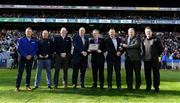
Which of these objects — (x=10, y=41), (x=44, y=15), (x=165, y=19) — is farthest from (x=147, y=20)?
(x=10, y=41)

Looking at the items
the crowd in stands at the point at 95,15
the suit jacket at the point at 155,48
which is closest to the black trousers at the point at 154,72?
the suit jacket at the point at 155,48

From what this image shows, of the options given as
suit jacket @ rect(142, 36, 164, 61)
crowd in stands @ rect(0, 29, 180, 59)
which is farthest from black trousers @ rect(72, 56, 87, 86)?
crowd in stands @ rect(0, 29, 180, 59)

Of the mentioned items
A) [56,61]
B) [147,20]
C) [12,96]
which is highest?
[147,20]

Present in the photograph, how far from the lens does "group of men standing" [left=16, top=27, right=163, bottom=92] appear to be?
1323 centimetres

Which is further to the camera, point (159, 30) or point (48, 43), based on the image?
point (159, 30)

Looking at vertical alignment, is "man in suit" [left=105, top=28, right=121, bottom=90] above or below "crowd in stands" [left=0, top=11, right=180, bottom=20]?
below

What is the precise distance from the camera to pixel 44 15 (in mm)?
50156

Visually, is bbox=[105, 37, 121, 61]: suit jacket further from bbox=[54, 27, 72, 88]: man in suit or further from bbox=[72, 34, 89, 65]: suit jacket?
bbox=[54, 27, 72, 88]: man in suit

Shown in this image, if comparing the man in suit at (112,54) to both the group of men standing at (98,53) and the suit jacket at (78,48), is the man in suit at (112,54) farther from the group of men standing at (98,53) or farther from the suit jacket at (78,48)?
the suit jacket at (78,48)

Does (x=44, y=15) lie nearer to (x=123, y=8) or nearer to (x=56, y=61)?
(x=123, y=8)

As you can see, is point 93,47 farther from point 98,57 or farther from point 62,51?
point 62,51

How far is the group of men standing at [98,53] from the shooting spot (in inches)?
521

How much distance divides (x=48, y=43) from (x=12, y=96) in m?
2.69

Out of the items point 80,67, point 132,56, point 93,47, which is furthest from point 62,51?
point 132,56
